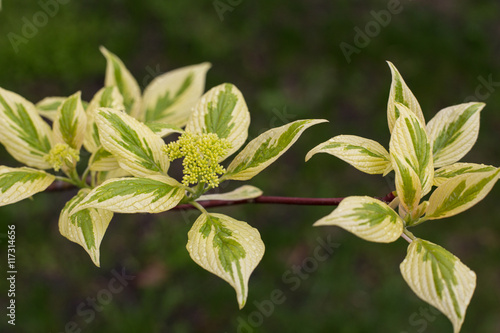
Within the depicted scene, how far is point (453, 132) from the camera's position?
126 cm

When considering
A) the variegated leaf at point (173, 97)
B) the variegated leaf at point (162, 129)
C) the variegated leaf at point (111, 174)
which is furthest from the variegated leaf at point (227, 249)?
the variegated leaf at point (173, 97)

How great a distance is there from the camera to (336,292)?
321 cm

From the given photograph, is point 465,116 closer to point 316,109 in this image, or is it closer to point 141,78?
point 316,109

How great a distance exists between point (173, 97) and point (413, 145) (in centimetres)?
95

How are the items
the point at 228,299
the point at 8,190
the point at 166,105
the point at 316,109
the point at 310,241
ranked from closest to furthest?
the point at 8,190
the point at 166,105
the point at 228,299
the point at 310,241
the point at 316,109

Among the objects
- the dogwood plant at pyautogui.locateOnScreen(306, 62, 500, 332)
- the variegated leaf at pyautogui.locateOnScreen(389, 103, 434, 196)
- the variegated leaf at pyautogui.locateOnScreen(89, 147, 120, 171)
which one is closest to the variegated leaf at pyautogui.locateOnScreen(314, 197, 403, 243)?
the dogwood plant at pyautogui.locateOnScreen(306, 62, 500, 332)

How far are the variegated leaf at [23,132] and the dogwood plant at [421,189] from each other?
801mm

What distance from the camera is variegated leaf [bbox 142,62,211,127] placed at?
5.60 ft

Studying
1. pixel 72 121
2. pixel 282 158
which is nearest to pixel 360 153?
pixel 72 121

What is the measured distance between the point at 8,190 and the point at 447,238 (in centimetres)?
303

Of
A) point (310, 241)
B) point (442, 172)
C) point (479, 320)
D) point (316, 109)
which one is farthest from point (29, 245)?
point (479, 320)

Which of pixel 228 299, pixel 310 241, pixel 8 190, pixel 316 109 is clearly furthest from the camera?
pixel 316 109

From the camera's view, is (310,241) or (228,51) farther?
(228,51)

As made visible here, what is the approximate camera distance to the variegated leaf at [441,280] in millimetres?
948
